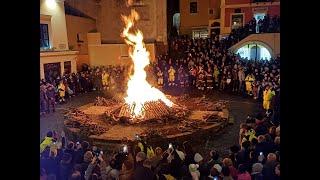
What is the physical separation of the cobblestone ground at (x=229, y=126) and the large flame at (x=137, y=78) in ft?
4.41

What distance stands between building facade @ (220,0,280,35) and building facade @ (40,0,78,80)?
326 centimetres

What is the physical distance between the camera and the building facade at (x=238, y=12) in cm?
745

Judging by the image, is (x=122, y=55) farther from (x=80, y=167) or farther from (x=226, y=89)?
(x=80, y=167)

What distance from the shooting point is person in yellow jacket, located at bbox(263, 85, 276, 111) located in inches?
275

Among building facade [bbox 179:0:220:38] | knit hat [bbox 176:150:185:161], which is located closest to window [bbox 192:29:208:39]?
building facade [bbox 179:0:220:38]

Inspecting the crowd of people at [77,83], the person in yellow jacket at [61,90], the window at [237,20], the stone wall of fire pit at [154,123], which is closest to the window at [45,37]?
the crowd of people at [77,83]

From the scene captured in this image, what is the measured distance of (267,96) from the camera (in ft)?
23.4

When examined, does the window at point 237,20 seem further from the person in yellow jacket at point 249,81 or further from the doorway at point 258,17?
the person in yellow jacket at point 249,81

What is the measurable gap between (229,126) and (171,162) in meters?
2.11

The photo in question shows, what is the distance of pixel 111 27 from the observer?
817cm
